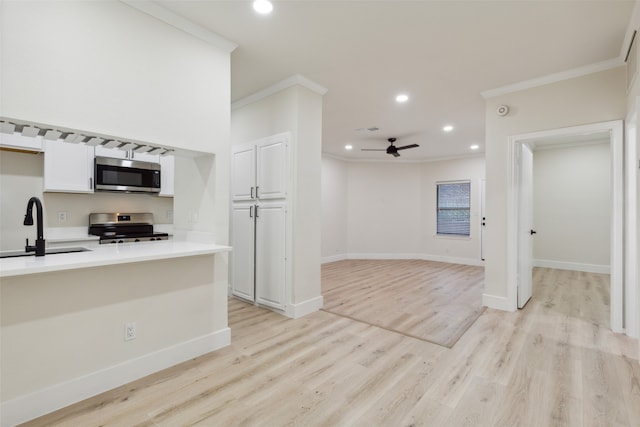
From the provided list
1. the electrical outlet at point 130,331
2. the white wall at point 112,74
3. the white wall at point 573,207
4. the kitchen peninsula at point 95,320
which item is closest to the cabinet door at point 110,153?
the white wall at point 112,74

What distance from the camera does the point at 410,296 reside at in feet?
14.1

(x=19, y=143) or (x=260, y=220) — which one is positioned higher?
(x=19, y=143)

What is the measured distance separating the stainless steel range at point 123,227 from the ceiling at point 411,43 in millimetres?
2173

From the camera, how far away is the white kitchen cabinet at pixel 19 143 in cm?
295

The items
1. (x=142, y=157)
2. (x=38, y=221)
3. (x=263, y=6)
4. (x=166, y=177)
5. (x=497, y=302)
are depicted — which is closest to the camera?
(x=38, y=221)

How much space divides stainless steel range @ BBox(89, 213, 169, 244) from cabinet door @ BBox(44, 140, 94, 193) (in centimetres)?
43

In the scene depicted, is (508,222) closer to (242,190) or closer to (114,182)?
(242,190)

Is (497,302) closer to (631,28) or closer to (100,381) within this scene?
(631,28)

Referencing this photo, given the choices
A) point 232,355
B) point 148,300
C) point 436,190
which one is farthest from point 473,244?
point 148,300

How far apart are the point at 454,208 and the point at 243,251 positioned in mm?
5757

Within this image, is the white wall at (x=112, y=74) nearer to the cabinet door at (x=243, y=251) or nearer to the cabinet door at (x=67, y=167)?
the cabinet door at (x=243, y=251)

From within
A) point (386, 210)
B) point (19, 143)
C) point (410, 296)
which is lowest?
point (410, 296)

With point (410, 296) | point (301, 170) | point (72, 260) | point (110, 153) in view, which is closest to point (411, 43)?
point (301, 170)

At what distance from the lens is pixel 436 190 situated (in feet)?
25.3
